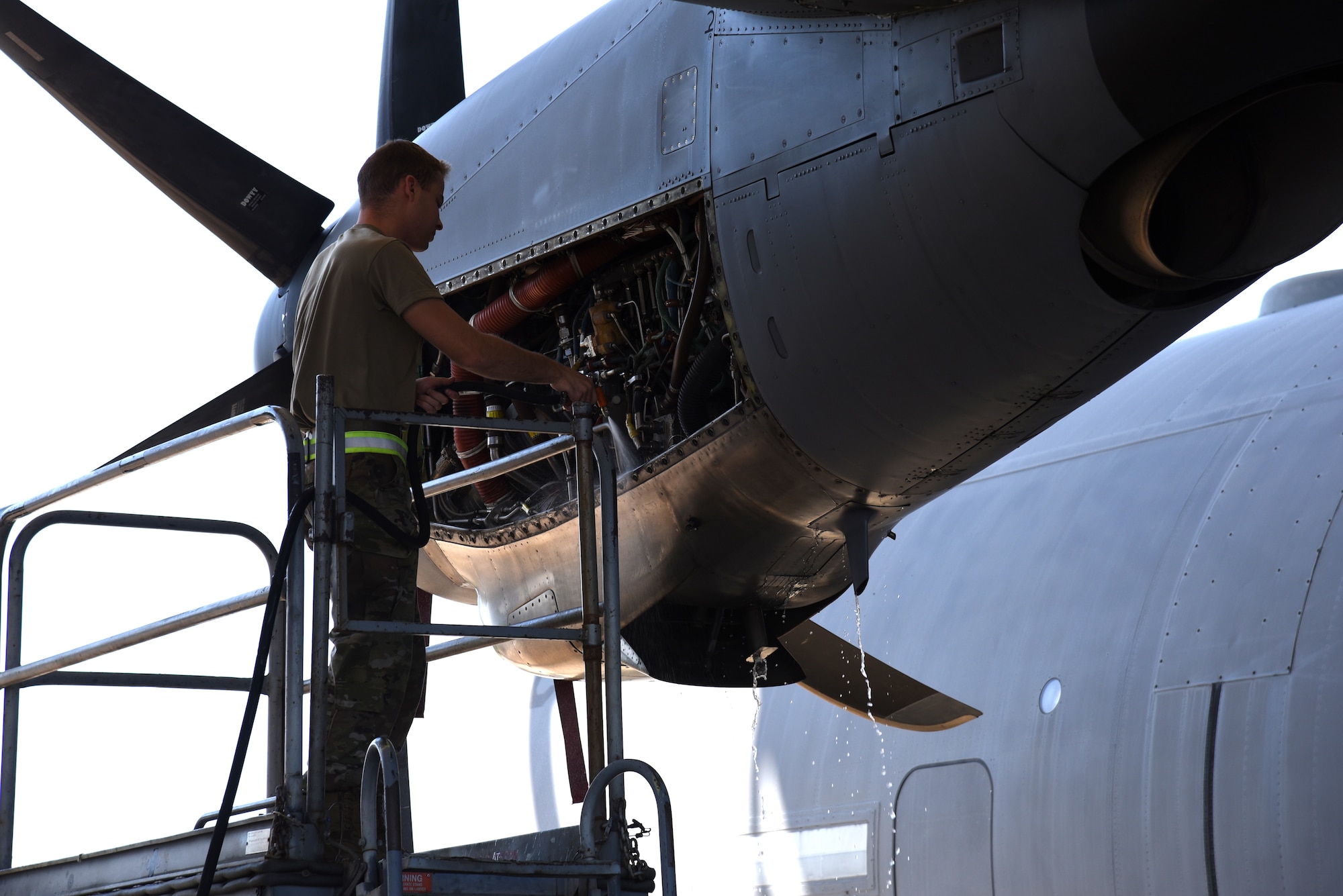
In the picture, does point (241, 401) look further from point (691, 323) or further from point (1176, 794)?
point (1176, 794)

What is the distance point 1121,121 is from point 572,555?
280 cm

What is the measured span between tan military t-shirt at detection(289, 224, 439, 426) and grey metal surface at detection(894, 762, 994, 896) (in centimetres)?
419

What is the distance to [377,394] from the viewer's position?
4016 millimetres

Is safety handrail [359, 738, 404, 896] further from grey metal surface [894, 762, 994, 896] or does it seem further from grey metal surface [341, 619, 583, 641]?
grey metal surface [894, 762, 994, 896]

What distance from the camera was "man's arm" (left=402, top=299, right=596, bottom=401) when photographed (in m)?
3.89

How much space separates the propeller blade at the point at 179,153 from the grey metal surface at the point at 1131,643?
4.08 meters

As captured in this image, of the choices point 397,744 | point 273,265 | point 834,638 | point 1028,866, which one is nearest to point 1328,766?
point 1028,866

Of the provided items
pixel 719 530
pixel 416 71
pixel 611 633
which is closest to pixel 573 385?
pixel 611 633

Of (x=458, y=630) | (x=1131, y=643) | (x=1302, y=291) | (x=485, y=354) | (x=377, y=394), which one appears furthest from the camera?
(x=1302, y=291)

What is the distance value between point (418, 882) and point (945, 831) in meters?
4.67

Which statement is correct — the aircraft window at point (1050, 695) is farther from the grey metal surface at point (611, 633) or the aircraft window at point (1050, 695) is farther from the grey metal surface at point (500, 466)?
the grey metal surface at point (611, 633)

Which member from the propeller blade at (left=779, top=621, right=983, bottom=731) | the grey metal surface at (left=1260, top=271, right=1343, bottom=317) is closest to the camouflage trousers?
the propeller blade at (left=779, top=621, right=983, bottom=731)

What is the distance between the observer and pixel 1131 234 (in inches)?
→ 153

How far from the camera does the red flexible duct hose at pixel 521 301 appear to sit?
516 centimetres
